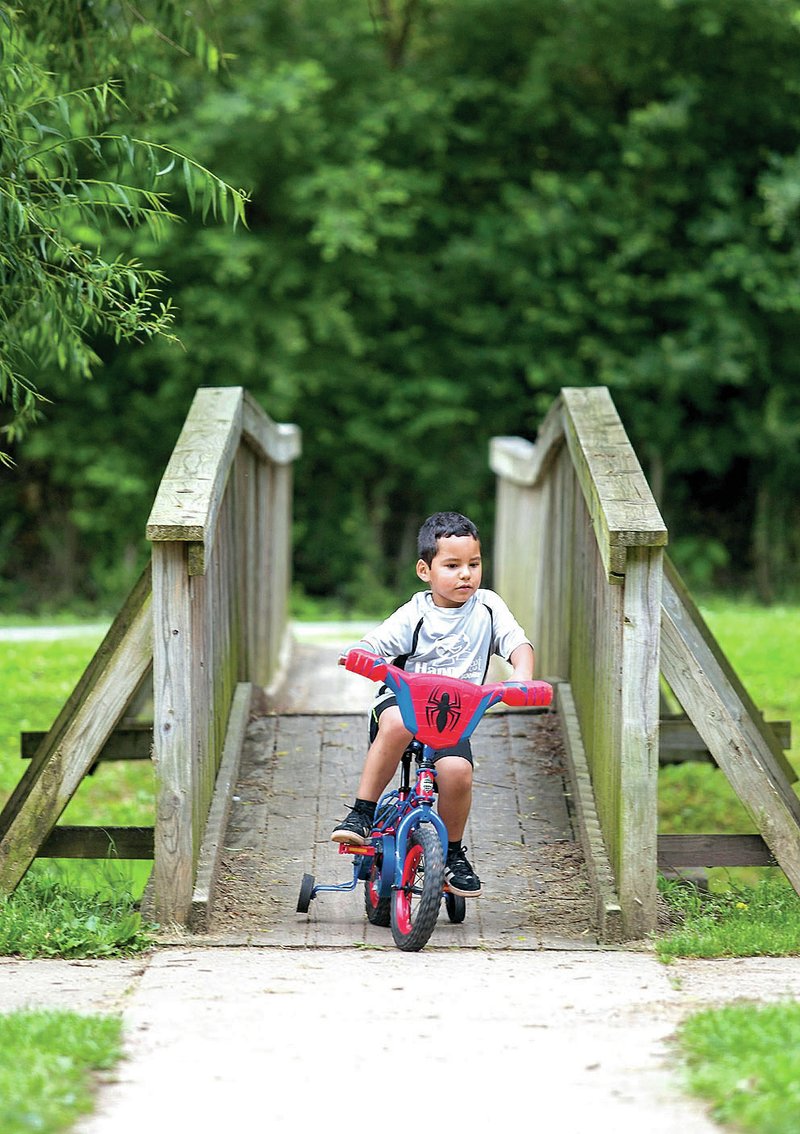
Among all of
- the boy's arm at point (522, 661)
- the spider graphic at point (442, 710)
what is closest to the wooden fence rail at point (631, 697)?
the boy's arm at point (522, 661)

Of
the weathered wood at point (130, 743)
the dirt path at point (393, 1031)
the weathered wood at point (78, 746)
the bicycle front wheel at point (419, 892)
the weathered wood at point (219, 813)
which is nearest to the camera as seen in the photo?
the dirt path at point (393, 1031)

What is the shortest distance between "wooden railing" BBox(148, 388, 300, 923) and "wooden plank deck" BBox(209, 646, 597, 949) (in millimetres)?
213

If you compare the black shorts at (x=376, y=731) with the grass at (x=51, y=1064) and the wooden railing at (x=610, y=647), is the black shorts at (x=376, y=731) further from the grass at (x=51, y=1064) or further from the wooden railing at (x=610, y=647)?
the grass at (x=51, y=1064)

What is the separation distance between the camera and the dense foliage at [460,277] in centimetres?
1572

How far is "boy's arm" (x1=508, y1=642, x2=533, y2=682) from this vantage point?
4281 millimetres

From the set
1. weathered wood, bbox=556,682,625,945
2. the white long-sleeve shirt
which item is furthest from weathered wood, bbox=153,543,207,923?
weathered wood, bbox=556,682,625,945

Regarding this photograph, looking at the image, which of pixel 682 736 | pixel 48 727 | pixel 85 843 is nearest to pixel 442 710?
pixel 85 843

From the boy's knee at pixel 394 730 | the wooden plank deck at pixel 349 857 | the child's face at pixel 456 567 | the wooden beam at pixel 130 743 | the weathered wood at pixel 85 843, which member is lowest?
the wooden beam at pixel 130 743

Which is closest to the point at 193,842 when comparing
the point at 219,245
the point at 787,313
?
the point at 219,245

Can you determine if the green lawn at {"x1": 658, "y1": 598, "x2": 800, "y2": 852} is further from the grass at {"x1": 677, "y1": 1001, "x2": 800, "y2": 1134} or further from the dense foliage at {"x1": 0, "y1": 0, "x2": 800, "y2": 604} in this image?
the dense foliage at {"x1": 0, "y1": 0, "x2": 800, "y2": 604}

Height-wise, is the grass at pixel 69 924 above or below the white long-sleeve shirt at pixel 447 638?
below

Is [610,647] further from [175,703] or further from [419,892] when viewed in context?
[175,703]

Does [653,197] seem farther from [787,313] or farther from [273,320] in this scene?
[273,320]

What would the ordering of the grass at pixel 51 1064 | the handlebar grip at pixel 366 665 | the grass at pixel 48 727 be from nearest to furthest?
1. the grass at pixel 51 1064
2. the handlebar grip at pixel 366 665
3. the grass at pixel 48 727
